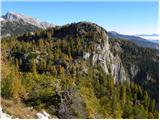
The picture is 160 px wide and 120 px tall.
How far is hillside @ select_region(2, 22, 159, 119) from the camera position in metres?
20.0

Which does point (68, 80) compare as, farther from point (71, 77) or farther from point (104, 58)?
point (104, 58)

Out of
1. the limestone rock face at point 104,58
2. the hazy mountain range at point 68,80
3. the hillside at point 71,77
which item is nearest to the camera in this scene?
the hazy mountain range at point 68,80

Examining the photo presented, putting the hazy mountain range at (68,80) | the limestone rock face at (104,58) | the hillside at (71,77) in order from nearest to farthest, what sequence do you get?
1. the hazy mountain range at (68,80)
2. the hillside at (71,77)
3. the limestone rock face at (104,58)

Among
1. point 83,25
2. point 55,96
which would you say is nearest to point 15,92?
point 55,96

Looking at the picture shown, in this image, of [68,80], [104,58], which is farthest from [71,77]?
[104,58]

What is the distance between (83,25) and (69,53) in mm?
31782

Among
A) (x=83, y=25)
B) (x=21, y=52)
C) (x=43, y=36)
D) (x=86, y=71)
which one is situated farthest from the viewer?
(x=83, y=25)

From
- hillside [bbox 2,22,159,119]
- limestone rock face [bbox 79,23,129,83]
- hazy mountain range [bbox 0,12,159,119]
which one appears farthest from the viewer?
limestone rock face [bbox 79,23,129,83]

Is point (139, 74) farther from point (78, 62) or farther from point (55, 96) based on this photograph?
point (55, 96)

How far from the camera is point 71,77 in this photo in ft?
229

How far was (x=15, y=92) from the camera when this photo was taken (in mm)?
18719

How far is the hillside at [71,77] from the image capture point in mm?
19984

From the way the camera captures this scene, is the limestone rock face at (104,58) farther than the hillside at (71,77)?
Yes

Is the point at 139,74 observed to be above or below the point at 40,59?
below
